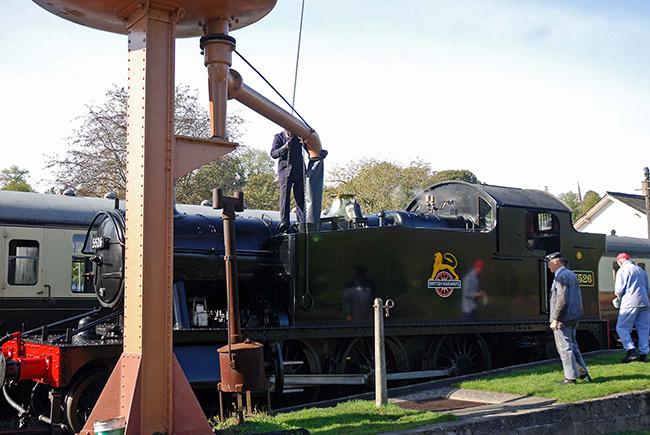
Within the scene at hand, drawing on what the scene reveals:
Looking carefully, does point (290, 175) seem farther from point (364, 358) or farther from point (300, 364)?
point (364, 358)

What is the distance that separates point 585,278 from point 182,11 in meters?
8.15

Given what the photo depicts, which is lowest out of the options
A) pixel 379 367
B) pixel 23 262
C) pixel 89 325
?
pixel 379 367

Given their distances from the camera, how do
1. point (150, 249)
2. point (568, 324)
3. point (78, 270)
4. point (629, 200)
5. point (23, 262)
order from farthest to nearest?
point (629, 200), point (78, 270), point (23, 262), point (568, 324), point (150, 249)

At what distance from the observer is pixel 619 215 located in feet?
135

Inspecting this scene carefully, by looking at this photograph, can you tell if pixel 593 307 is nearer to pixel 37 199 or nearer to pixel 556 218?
pixel 556 218

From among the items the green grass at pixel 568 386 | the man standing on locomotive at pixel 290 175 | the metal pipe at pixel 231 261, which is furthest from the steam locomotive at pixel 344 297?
the metal pipe at pixel 231 261

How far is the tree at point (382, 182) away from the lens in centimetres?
3139

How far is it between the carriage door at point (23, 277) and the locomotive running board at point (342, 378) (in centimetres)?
511

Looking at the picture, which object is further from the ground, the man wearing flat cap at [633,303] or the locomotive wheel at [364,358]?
the man wearing flat cap at [633,303]

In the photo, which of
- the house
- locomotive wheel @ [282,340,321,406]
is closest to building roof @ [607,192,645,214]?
the house

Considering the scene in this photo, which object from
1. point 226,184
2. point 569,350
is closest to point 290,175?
point 569,350

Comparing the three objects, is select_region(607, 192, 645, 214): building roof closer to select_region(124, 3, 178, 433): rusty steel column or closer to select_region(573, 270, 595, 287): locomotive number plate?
select_region(573, 270, 595, 287): locomotive number plate

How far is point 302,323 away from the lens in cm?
756

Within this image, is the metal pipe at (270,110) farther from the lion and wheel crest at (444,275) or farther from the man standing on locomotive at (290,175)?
the lion and wheel crest at (444,275)
